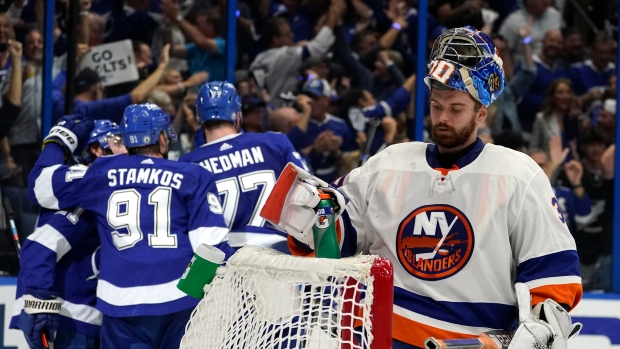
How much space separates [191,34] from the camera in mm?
5047

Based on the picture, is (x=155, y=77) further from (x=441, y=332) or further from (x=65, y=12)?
(x=441, y=332)

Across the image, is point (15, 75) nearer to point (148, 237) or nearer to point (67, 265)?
point (67, 265)

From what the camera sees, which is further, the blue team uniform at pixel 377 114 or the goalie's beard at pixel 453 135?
the blue team uniform at pixel 377 114

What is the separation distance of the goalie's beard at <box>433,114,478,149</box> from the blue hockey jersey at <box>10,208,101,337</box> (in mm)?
1788

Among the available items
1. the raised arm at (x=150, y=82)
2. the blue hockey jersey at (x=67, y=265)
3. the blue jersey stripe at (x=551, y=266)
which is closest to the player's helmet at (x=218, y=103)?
the blue hockey jersey at (x=67, y=265)

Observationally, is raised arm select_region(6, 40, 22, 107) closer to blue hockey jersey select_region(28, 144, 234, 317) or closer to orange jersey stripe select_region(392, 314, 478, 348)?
blue hockey jersey select_region(28, 144, 234, 317)

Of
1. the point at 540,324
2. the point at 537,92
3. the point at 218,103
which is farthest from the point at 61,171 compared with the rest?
the point at 537,92

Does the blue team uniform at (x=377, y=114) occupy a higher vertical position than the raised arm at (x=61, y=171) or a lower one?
lower

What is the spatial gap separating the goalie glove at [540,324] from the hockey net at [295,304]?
1.01 feet

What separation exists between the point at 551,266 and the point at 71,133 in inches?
87.9

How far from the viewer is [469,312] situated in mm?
2189

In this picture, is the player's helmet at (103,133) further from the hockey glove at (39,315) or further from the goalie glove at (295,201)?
the goalie glove at (295,201)

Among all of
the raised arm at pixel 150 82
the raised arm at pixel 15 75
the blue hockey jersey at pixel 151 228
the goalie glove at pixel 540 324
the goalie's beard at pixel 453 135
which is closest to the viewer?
the goalie glove at pixel 540 324

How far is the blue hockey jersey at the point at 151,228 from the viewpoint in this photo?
3332 millimetres
